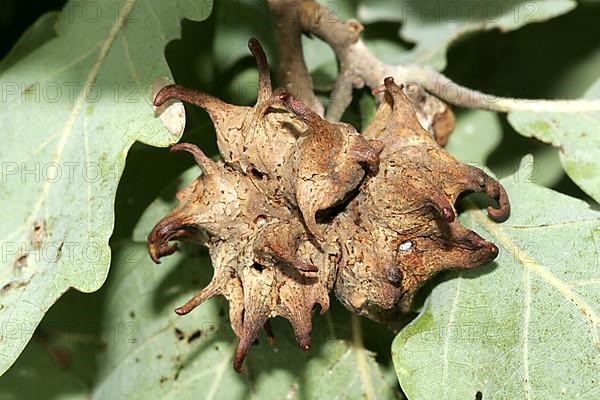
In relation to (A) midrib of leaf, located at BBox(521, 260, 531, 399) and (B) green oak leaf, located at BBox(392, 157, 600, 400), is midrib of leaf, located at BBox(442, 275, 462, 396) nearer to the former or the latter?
(B) green oak leaf, located at BBox(392, 157, 600, 400)

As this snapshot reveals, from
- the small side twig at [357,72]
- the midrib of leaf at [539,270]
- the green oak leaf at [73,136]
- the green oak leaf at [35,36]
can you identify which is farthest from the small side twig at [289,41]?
the green oak leaf at [35,36]

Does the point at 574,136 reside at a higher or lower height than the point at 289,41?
lower

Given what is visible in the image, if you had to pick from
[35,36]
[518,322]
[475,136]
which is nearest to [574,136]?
[475,136]

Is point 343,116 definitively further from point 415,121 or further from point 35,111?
point 35,111

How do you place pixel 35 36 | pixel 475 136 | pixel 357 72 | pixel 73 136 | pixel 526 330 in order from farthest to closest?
pixel 475 136 < pixel 35 36 < pixel 357 72 < pixel 73 136 < pixel 526 330

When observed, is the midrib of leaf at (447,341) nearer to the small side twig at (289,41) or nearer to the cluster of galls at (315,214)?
the cluster of galls at (315,214)

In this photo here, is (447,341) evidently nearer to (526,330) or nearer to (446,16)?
(526,330)

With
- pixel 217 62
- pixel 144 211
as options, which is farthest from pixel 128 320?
pixel 217 62
